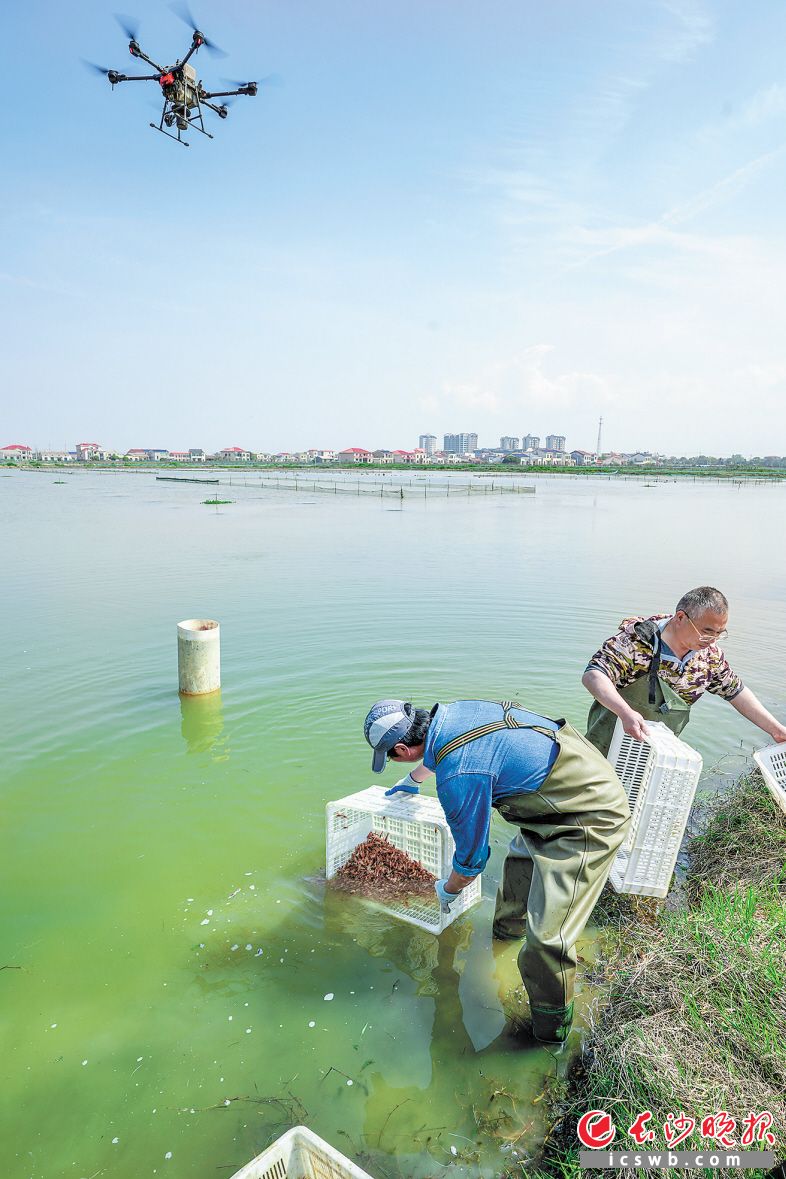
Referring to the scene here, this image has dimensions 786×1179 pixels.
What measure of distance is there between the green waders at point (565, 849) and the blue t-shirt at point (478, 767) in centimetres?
5

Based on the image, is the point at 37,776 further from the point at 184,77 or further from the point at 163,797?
the point at 184,77

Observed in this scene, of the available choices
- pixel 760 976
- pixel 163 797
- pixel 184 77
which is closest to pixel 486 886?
pixel 760 976

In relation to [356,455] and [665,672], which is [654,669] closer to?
[665,672]

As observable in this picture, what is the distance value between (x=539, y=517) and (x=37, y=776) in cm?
2579

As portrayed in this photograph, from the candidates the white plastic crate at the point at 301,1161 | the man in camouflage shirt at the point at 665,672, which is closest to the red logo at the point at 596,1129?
the white plastic crate at the point at 301,1161

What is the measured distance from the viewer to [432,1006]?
10.4 feet

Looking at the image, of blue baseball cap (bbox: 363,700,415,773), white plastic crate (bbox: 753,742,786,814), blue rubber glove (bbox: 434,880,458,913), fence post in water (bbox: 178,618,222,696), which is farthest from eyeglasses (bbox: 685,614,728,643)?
fence post in water (bbox: 178,618,222,696)

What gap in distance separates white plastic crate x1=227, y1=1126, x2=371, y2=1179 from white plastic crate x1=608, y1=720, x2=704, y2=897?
199 cm

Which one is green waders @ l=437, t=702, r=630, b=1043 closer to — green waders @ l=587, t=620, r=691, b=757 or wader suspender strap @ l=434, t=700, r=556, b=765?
wader suspender strap @ l=434, t=700, r=556, b=765

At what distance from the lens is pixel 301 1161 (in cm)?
214

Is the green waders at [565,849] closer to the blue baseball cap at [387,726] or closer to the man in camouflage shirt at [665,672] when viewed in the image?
the blue baseball cap at [387,726]

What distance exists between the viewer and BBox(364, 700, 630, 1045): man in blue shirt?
8.42 feet

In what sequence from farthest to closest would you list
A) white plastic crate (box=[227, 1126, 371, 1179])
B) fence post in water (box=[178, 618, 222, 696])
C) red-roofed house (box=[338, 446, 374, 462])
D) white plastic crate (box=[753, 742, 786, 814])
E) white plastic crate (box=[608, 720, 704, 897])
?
red-roofed house (box=[338, 446, 374, 462]) < fence post in water (box=[178, 618, 222, 696]) < white plastic crate (box=[753, 742, 786, 814]) < white plastic crate (box=[608, 720, 704, 897]) < white plastic crate (box=[227, 1126, 371, 1179])

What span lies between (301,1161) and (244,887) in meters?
2.06
